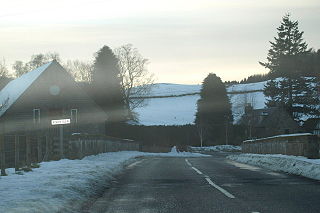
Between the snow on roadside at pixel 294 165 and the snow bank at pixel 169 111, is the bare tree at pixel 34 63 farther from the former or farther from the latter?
the snow on roadside at pixel 294 165

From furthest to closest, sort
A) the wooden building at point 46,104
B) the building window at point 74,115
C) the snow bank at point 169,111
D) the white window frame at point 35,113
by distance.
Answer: the snow bank at point 169,111, the building window at point 74,115, the white window frame at point 35,113, the wooden building at point 46,104

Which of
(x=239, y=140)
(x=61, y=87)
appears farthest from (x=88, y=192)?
(x=239, y=140)

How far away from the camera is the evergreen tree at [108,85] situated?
67188 millimetres

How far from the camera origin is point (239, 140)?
7444cm

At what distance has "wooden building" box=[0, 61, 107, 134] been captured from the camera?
4241 cm

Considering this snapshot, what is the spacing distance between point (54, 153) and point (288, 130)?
49.7 m

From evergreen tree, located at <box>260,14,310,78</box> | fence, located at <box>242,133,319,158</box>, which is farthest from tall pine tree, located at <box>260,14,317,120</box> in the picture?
fence, located at <box>242,133,319,158</box>

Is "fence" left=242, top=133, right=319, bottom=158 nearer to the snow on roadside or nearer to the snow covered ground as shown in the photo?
the snow on roadside

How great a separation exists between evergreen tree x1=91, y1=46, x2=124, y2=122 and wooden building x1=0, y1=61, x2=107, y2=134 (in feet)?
46.9

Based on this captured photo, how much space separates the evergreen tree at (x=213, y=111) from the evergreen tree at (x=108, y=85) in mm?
14841

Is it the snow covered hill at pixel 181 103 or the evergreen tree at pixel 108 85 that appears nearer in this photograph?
the evergreen tree at pixel 108 85

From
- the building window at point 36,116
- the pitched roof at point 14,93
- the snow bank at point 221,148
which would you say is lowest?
the snow bank at point 221,148

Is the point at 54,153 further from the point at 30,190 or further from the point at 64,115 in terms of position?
the point at 64,115

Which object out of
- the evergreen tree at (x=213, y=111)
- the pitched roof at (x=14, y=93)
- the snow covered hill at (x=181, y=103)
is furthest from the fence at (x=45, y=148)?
the snow covered hill at (x=181, y=103)
